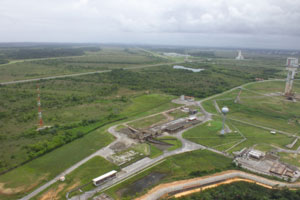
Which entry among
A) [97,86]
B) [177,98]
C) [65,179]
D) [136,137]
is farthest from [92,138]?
[97,86]

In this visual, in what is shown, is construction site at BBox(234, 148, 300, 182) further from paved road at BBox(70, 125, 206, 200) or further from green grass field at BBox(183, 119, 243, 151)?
paved road at BBox(70, 125, 206, 200)

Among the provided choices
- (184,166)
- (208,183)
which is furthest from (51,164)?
(208,183)

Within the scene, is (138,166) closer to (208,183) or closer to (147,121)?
(208,183)

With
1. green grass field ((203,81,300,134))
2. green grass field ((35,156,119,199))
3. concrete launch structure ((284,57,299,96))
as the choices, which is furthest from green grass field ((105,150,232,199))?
concrete launch structure ((284,57,299,96))

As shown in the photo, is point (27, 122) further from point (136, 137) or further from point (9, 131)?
point (136, 137)

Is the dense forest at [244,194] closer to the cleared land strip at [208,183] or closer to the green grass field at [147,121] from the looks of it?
the cleared land strip at [208,183]
